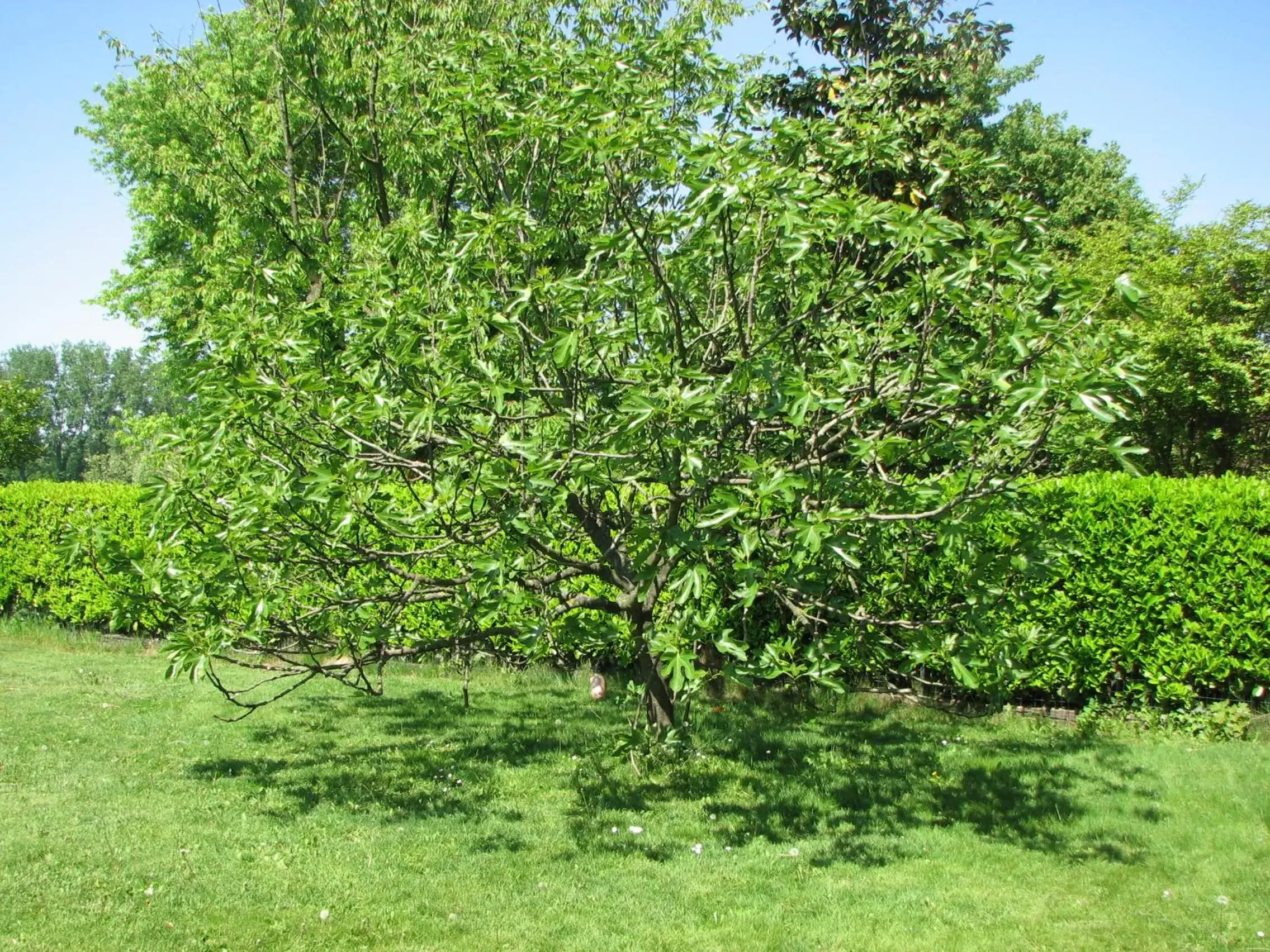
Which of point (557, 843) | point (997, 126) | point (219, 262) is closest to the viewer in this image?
point (557, 843)

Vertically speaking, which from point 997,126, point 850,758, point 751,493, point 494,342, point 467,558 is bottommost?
point 850,758

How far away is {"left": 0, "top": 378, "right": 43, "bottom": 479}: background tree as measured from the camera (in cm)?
3391

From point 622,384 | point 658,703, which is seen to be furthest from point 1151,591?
point 622,384

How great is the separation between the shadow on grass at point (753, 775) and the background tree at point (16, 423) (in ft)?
103

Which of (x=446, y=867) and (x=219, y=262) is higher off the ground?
(x=219, y=262)

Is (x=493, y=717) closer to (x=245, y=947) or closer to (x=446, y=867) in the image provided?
(x=446, y=867)

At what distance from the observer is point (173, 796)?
6.15 metres

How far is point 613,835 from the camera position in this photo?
5570 millimetres

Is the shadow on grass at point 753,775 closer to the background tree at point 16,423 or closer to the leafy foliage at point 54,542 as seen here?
the leafy foliage at point 54,542

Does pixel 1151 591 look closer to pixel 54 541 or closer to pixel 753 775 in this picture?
pixel 753 775

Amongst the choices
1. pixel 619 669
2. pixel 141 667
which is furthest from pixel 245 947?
pixel 141 667

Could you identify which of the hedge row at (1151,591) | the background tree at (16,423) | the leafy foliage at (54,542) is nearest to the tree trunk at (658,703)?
the hedge row at (1151,591)

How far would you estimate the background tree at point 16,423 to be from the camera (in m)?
33.9

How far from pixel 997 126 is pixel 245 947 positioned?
31112 mm
